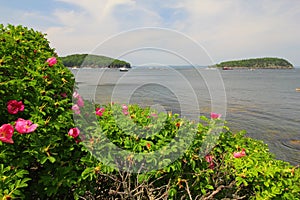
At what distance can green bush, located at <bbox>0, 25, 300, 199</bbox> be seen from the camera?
90.1 inches

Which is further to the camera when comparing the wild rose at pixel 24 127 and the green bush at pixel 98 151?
the green bush at pixel 98 151

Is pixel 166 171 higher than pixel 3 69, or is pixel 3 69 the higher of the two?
pixel 3 69

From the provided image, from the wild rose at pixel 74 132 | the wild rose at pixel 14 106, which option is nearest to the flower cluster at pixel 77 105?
the wild rose at pixel 74 132

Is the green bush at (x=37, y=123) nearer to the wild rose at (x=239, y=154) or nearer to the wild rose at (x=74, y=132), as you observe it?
the wild rose at (x=74, y=132)

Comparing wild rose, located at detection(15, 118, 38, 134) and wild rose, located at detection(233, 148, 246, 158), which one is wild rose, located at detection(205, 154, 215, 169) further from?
wild rose, located at detection(15, 118, 38, 134)

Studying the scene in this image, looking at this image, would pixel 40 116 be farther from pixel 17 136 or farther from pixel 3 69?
pixel 3 69

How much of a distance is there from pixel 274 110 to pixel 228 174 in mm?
16910

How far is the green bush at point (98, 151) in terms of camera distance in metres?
2.29

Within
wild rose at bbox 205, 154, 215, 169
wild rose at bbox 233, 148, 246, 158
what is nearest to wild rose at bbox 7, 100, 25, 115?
wild rose at bbox 205, 154, 215, 169

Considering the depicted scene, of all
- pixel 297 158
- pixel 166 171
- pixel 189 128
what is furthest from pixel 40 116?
pixel 297 158

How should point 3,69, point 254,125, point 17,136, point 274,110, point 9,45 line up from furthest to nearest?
point 274,110 → point 254,125 → point 9,45 → point 3,69 → point 17,136

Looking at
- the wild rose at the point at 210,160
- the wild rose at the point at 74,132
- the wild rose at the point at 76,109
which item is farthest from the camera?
the wild rose at the point at 210,160

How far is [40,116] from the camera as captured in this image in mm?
2342

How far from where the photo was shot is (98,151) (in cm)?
246
